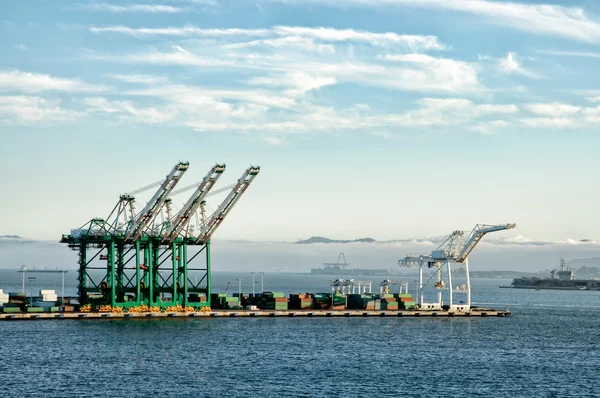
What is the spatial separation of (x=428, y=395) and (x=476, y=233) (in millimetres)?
86478

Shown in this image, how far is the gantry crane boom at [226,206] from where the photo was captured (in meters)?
144

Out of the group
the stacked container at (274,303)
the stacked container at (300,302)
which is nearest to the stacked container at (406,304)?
the stacked container at (300,302)

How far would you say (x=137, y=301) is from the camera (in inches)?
5453

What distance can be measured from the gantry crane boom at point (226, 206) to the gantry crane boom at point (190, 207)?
3721 millimetres

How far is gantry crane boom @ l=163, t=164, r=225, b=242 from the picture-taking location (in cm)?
14062

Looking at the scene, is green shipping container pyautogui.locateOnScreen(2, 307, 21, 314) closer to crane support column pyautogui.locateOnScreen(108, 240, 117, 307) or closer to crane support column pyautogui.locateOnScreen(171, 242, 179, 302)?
crane support column pyautogui.locateOnScreen(108, 240, 117, 307)

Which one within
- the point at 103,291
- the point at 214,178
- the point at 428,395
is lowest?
the point at 428,395

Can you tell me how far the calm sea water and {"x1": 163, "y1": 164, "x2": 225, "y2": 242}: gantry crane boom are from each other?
565 inches

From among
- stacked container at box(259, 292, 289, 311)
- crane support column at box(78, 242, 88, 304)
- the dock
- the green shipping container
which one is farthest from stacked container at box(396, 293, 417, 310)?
the green shipping container

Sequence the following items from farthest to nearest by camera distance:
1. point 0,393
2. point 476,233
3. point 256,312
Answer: point 476,233 → point 256,312 → point 0,393

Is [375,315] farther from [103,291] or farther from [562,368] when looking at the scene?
[562,368]

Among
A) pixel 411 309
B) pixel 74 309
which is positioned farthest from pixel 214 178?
pixel 411 309

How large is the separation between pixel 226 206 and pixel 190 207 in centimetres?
626

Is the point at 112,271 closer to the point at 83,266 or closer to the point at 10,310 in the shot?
the point at 83,266
